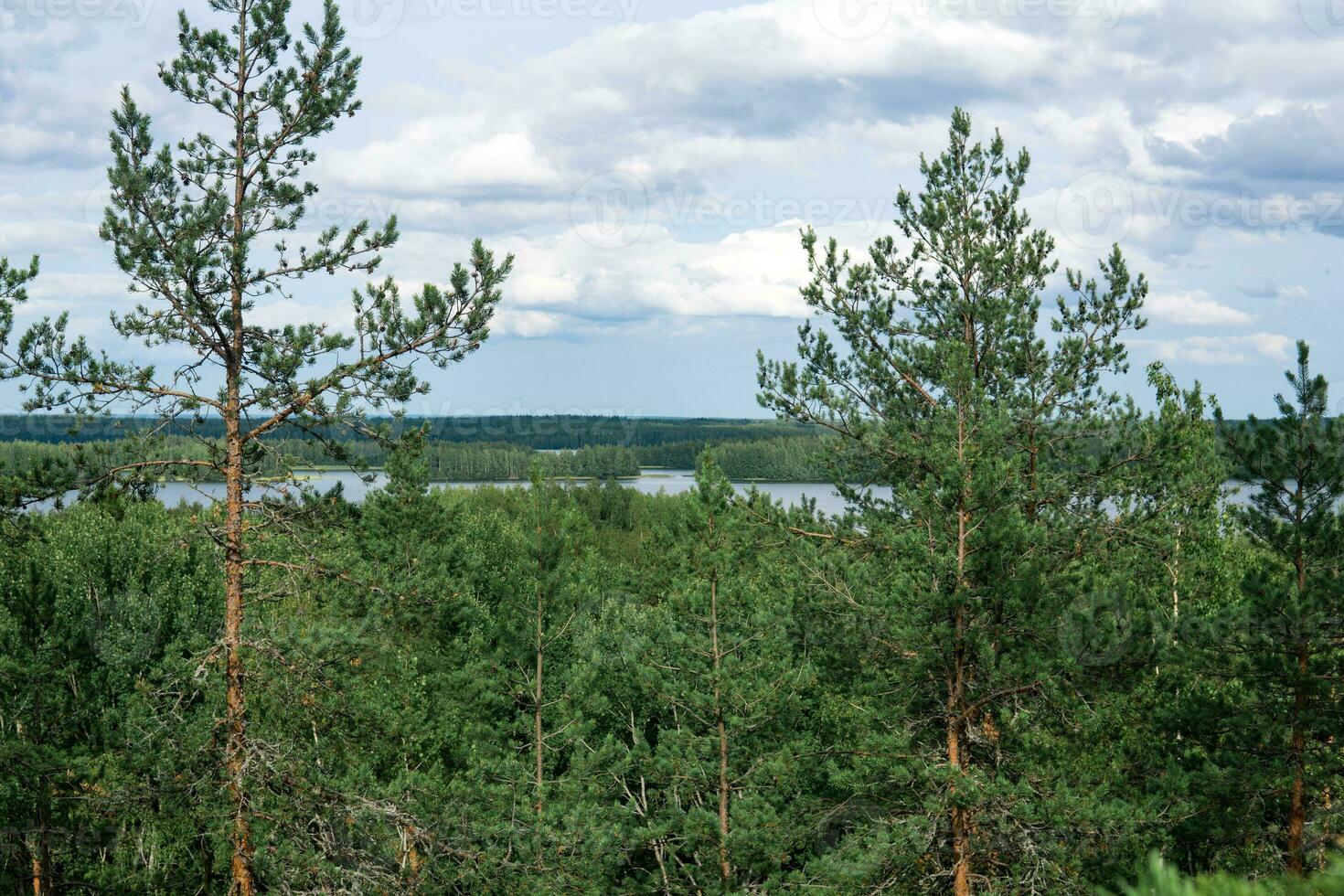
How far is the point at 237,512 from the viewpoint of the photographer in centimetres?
1128

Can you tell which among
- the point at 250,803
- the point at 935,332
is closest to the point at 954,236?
the point at 935,332

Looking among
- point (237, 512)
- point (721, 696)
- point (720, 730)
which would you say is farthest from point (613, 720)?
point (237, 512)

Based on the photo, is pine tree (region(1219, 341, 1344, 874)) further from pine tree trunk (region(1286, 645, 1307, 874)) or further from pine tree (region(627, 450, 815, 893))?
pine tree (region(627, 450, 815, 893))

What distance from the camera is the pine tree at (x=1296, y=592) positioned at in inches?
452

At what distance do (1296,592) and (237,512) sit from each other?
1178 cm

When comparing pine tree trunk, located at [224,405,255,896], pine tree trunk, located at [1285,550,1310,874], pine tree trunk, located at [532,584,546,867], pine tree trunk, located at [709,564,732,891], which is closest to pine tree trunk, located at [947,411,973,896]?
pine tree trunk, located at [1285,550,1310,874]

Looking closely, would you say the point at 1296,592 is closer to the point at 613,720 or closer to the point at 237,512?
the point at 237,512

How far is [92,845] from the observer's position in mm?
21297

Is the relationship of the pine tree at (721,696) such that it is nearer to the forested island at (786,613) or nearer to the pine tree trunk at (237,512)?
the forested island at (786,613)

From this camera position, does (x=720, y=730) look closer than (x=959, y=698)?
No

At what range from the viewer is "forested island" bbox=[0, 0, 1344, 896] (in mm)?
11125

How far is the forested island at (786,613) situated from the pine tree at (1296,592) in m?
0.04

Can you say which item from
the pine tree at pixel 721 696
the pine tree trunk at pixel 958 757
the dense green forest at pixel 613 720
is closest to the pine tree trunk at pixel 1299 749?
the dense green forest at pixel 613 720

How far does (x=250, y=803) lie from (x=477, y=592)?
19.2 metres
